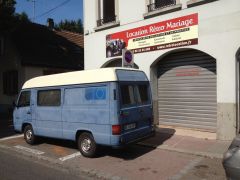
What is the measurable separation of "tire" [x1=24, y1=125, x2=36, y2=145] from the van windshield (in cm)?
374

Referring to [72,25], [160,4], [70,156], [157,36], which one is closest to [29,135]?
[70,156]

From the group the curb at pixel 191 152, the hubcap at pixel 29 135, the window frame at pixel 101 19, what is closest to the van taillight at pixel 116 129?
the curb at pixel 191 152

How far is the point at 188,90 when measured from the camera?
10.9 m

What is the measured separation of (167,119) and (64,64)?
11609 millimetres

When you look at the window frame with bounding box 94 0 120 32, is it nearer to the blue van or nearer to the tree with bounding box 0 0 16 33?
the blue van

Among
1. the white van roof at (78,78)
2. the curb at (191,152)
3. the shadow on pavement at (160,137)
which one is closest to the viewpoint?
the white van roof at (78,78)

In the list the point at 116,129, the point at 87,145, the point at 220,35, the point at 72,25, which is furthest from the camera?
the point at 72,25

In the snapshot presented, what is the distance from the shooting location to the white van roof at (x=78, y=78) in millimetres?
7613

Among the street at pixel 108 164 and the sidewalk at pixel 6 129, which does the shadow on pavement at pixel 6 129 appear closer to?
the sidewalk at pixel 6 129

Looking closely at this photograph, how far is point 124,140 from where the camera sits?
7512mm

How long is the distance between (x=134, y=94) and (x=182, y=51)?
372cm

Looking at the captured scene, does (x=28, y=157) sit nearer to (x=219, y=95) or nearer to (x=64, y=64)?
(x=219, y=95)

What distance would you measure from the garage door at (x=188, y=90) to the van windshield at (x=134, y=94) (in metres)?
2.71

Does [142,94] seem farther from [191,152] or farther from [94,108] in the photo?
[191,152]
